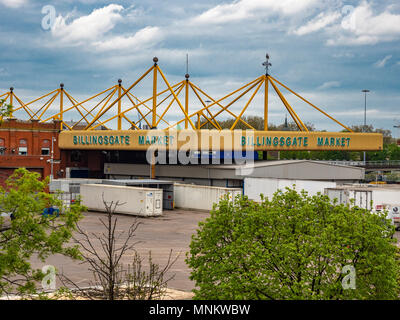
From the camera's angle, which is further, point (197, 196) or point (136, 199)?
point (197, 196)

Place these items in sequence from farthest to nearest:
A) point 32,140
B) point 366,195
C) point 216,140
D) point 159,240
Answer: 1. point 32,140
2. point 216,140
3. point 366,195
4. point 159,240

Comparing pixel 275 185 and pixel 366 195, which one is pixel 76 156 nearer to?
pixel 275 185

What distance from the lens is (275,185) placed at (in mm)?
50000

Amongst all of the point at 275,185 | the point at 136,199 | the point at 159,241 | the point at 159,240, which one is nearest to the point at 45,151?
the point at 136,199

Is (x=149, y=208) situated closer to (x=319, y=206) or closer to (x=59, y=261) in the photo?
(x=59, y=261)

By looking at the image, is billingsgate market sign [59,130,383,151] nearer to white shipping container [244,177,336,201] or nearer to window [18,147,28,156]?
window [18,147,28,156]

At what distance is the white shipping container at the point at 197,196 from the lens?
46.7m

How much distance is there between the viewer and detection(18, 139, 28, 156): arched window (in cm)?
7212

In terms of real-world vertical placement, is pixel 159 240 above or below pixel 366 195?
below

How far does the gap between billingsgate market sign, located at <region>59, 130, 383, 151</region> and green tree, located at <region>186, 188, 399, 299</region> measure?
143 ft

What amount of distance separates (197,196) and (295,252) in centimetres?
3513
